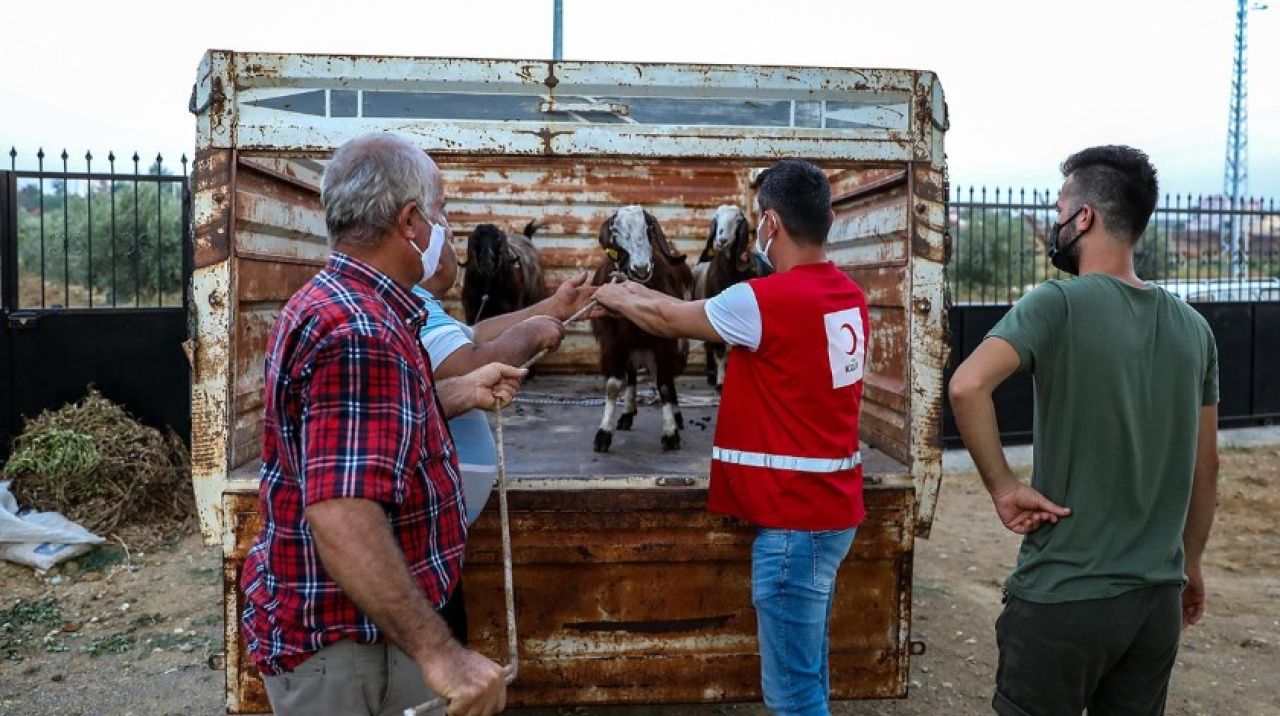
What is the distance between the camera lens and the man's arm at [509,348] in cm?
324

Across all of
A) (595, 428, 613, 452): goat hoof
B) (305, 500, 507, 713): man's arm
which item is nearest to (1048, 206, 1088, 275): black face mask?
(305, 500, 507, 713): man's arm

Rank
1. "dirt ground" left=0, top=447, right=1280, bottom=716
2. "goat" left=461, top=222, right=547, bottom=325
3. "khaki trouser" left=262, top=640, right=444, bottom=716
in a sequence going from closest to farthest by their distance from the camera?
1. "khaki trouser" left=262, top=640, right=444, bottom=716
2. "dirt ground" left=0, top=447, right=1280, bottom=716
3. "goat" left=461, top=222, right=547, bottom=325

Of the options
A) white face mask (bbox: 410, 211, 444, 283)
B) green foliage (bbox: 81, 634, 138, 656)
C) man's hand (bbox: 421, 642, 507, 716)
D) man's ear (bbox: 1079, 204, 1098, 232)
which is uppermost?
man's ear (bbox: 1079, 204, 1098, 232)

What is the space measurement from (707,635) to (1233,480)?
9087mm

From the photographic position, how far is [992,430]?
2.79 meters

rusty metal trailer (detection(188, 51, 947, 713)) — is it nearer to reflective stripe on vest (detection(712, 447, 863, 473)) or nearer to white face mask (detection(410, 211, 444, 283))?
reflective stripe on vest (detection(712, 447, 863, 473))

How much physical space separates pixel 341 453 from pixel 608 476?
1.91m

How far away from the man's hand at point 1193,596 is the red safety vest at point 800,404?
3.31 ft

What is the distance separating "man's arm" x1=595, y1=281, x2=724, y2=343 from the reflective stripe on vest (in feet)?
1.30

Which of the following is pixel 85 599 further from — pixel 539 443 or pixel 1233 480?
pixel 1233 480

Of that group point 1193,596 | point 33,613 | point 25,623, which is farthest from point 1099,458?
point 33,613

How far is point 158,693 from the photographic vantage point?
534 cm

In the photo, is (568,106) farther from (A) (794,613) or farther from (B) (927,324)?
(A) (794,613)

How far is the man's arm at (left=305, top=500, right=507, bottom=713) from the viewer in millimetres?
1939
